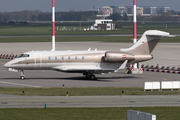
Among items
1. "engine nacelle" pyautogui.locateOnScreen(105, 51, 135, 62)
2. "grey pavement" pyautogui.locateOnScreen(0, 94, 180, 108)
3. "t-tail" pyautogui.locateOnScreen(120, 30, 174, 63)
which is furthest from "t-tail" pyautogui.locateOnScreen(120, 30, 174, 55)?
"grey pavement" pyautogui.locateOnScreen(0, 94, 180, 108)

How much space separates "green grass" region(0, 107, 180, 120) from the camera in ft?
68.9

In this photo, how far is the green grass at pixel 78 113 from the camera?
21.0 m

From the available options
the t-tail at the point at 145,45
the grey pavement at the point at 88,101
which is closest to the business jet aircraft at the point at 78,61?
the t-tail at the point at 145,45

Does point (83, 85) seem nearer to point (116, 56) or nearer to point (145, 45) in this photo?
point (116, 56)

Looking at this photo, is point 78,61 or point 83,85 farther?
point 78,61

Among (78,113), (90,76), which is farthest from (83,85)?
(78,113)

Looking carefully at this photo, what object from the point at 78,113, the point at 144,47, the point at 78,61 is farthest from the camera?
the point at 144,47

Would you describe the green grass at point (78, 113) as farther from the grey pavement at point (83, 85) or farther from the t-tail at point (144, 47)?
the t-tail at point (144, 47)

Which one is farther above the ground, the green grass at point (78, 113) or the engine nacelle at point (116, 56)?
the engine nacelle at point (116, 56)

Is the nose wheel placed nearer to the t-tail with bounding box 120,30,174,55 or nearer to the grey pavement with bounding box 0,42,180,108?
the grey pavement with bounding box 0,42,180,108

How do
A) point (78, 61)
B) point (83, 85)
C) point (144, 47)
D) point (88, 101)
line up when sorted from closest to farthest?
point (88, 101)
point (83, 85)
point (78, 61)
point (144, 47)

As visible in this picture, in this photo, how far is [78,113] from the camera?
22.2m

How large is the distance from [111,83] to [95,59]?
13.4ft

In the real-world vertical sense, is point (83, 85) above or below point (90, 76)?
below
